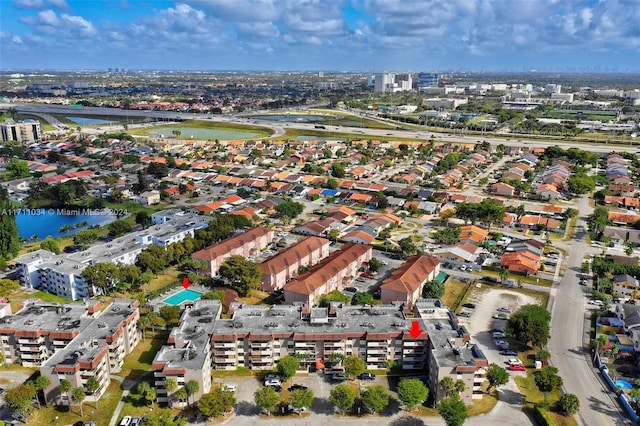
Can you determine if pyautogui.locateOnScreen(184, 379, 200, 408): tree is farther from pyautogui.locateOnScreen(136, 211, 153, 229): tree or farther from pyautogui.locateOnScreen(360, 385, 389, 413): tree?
pyautogui.locateOnScreen(136, 211, 153, 229): tree

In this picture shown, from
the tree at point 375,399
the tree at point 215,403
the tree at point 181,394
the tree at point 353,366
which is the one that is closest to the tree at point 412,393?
the tree at point 375,399

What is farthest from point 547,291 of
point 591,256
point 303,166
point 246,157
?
point 246,157

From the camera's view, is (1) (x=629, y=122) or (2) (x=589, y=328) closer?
(2) (x=589, y=328)

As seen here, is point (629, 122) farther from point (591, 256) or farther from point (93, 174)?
point (93, 174)

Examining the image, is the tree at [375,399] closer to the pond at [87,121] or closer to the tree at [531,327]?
the tree at [531,327]

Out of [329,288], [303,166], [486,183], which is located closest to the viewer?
[329,288]
